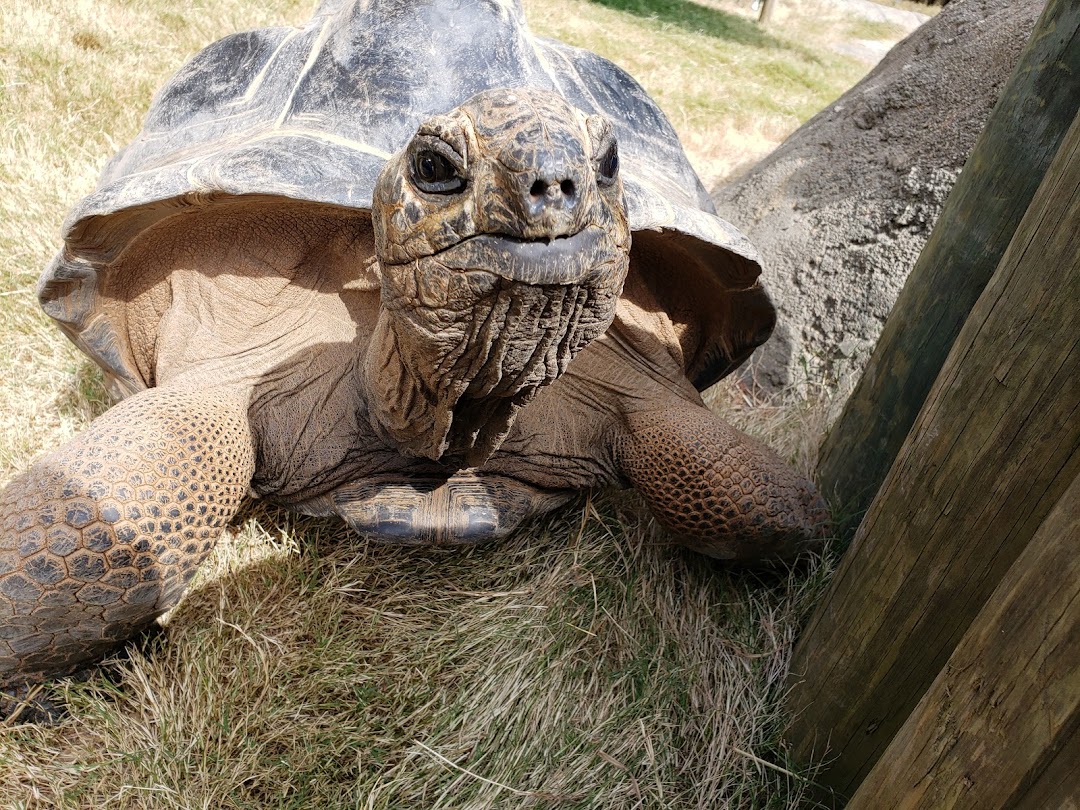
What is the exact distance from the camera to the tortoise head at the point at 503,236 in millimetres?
1196

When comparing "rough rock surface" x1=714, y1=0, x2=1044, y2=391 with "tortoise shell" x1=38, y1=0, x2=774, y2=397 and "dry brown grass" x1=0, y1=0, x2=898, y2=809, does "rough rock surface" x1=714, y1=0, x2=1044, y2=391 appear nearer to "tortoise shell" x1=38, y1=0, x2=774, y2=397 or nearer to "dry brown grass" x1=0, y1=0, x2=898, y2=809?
"dry brown grass" x1=0, y1=0, x2=898, y2=809

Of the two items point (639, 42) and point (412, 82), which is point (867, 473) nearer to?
point (412, 82)

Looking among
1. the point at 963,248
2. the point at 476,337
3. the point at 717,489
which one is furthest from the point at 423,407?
the point at 963,248

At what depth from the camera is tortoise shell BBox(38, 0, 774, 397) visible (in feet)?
6.70

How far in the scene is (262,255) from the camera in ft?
7.55

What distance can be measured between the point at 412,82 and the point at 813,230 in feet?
7.61

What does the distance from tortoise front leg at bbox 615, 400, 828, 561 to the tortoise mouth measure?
1.16 m

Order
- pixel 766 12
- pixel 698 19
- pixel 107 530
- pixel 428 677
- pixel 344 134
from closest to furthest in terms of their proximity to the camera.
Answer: pixel 107 530, pixel 344 134, pixel 428 677, pixel 698 19, pixel 766 12

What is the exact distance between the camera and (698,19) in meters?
12.5

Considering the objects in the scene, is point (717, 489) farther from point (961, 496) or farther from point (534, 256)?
point (534, 256)

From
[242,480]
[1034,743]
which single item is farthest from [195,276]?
[1034,743]

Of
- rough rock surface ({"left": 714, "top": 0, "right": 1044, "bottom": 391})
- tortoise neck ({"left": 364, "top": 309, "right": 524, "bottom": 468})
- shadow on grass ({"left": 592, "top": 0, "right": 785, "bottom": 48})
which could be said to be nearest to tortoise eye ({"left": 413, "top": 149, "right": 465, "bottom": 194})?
tortoise neck ({"left": 364, "top": 309, "right": 524, "bottom": 468})

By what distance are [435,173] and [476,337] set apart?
0.94 ft

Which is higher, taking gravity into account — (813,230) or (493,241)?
(493,241)
